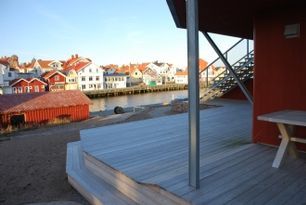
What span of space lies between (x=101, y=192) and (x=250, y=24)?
13.4 feet

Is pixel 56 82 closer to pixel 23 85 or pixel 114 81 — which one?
pixel 23 85

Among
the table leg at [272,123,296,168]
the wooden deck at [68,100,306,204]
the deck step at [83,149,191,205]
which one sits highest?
the table leg at [272,123,296,168]

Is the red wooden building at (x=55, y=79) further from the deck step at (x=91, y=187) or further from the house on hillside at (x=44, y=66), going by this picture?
the deck step at (x=91, y=187)

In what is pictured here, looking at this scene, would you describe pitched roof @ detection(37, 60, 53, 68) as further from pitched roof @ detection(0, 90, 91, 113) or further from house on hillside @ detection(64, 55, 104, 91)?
pitched roof @ detection(0, 90, 91, 113)

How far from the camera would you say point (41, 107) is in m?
22.1

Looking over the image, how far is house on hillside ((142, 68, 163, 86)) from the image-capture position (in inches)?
2577

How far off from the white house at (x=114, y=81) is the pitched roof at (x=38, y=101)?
99.3 ft

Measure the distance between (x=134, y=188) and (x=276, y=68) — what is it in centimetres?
279

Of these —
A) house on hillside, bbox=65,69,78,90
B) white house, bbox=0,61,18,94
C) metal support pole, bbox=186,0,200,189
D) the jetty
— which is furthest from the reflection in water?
metal support pole, bbox=186,0,200,189

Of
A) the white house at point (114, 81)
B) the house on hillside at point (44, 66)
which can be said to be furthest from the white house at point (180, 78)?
the house on hillside at point (44, 66)

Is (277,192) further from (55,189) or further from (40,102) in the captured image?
(40,102)

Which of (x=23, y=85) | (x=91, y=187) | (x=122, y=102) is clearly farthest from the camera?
(x=122, y=102)

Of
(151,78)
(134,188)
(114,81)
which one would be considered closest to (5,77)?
(114,81)

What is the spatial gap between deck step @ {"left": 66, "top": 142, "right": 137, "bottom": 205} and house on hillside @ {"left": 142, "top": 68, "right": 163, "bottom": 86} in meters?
60.1
